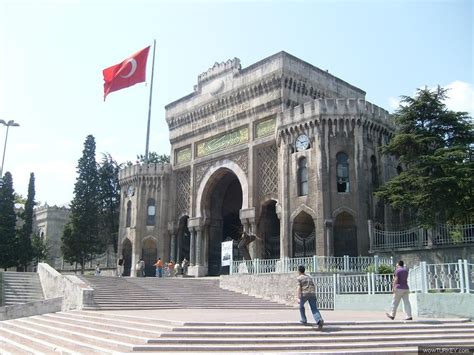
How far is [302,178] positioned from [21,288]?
14.5m

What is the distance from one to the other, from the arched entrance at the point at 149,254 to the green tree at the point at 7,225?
10.7 metres

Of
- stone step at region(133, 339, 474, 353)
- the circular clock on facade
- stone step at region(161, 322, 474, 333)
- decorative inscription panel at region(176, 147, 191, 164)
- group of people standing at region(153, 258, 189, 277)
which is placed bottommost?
stone step at region(133, 339, 474, 353)

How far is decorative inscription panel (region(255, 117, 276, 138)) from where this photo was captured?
28.5 meters

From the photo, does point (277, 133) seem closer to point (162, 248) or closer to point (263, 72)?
point (263, 72)

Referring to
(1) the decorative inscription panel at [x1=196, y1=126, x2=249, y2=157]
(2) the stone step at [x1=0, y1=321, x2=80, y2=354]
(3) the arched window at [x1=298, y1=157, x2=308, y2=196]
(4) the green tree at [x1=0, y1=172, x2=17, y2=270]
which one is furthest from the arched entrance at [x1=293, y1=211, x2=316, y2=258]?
(4) the green tree at [x1=0, y1=172, x2=17, y2=270]

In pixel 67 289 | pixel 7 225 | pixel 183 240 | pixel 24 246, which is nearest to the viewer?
pixel 67 289

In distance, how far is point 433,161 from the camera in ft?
67.2

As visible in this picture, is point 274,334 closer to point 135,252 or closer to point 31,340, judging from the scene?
point 31,340

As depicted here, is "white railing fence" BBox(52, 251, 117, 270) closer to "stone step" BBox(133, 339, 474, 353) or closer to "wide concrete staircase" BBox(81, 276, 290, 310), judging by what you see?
"wide concrete staircase" BBox(81, 276, 290, 310)

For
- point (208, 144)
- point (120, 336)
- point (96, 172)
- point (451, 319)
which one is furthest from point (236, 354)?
point (96, 172)

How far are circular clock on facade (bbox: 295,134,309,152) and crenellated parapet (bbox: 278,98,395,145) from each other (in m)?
0.31

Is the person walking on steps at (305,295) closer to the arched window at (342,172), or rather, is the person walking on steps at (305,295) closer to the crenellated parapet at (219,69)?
the arched window at (342,172)

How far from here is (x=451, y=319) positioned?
12.3 m

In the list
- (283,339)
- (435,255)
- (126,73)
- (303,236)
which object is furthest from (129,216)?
(283,339)
